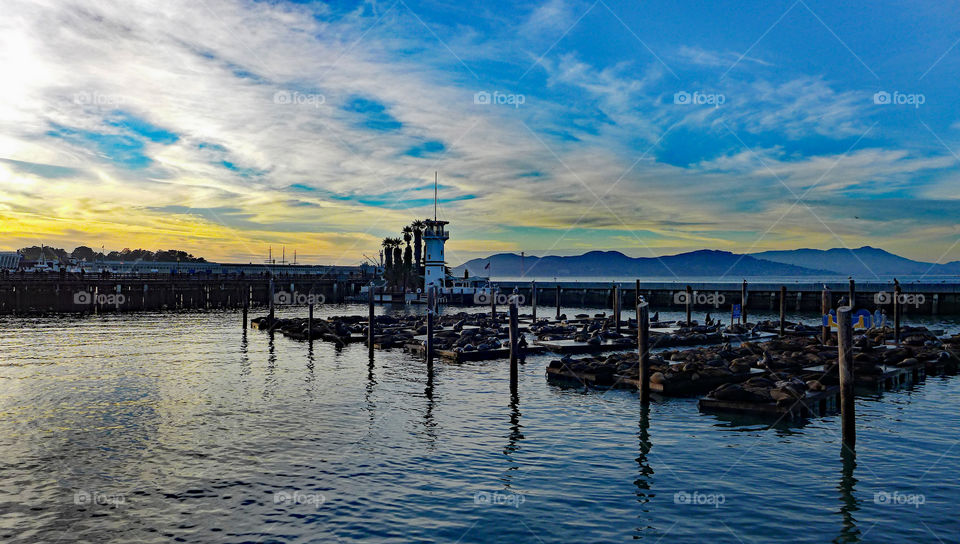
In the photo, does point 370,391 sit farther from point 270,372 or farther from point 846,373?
point 846,373

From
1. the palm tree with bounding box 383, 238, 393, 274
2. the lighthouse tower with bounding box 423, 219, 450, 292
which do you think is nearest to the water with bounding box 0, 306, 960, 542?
the lighthouse tower with bounding box 423, 219, 450, 292

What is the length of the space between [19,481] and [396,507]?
404 inches

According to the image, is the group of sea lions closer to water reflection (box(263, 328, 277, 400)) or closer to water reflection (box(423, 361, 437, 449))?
water reflection (box(423, 361, 437, 449))

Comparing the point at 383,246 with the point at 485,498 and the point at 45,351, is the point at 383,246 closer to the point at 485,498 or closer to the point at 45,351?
the point at 45,351

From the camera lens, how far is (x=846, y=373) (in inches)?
685

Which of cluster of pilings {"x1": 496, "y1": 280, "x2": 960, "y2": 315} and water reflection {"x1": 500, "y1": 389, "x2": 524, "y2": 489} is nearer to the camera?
water reflection {"x1": 500, "y1": 389, "x2": 524, "y2": 489}

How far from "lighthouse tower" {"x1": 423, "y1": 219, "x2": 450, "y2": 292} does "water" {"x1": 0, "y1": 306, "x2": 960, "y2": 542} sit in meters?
65.1

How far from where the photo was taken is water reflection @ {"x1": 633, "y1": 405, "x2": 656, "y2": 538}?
44.9 ft

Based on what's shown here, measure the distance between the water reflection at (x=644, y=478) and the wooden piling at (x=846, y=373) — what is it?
569 centimetres

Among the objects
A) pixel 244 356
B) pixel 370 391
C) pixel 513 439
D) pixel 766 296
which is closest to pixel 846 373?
pixel 513 439

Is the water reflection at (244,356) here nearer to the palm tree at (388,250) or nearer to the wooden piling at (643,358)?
the wooden piling at (643,358)

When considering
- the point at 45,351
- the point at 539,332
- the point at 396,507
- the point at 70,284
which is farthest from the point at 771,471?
the point at 70,284

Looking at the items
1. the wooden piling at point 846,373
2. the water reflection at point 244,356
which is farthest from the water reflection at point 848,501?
the water reflection at point 244,356

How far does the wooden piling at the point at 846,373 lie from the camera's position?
1752 centimetres
